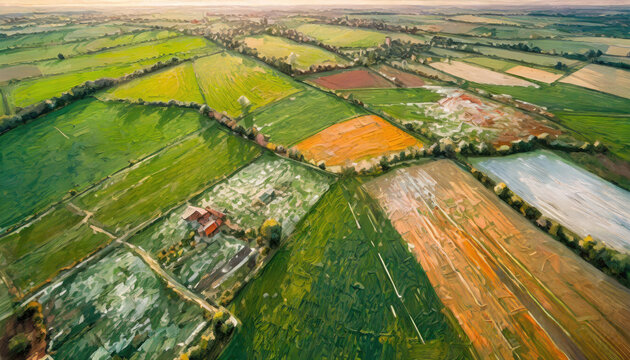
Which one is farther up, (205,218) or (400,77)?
(400,77)

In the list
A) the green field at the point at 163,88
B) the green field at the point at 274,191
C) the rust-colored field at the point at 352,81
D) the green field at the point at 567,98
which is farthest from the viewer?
the rust-colored field at the point at 352,81

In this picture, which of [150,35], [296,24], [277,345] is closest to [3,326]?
[277,345]

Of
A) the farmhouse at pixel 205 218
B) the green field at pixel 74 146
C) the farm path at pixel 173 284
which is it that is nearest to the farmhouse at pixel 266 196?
the farmhouse at pixel 205 218

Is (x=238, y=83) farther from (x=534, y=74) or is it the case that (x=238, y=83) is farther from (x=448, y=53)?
(x=534, y=74)

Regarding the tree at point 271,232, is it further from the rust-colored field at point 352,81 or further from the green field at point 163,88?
the rust-colored field at point 352,81

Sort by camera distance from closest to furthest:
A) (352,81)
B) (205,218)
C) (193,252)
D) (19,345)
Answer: (19,345) → (193,252) → (205,218) → (352,81)

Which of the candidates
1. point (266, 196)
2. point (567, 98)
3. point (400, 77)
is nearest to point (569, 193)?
point (266, 196)
